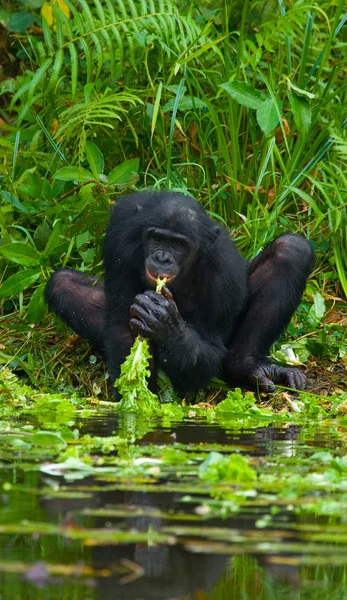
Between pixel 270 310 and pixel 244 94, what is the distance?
1.83 m

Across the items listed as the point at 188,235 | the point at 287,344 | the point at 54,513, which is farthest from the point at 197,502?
the point at 287,344

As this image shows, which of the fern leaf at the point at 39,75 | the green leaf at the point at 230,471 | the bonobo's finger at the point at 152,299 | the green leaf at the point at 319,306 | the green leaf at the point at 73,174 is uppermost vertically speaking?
the fern leaf at the point at 39,75

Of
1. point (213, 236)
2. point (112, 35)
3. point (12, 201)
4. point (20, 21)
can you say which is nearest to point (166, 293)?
point (213, 236)

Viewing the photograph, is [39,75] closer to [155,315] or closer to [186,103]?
[186,103]

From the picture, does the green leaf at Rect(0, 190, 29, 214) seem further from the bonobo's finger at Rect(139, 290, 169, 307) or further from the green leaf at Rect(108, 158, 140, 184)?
the bonobo's finger at Rect(139, 290, 169, 307)

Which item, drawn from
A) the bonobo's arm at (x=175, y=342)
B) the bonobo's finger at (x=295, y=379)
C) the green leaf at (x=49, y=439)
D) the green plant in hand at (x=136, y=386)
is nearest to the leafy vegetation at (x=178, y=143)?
the bonobo's finger at (x=295, y=379)

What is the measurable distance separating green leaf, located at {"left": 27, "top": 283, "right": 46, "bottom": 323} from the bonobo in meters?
0.17

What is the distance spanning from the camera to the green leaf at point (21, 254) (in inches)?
294

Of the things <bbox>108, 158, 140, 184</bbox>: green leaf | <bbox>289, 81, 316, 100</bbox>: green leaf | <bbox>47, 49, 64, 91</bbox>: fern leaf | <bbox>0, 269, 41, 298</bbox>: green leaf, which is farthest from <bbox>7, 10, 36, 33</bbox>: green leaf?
<bbox>0, 269, 41, 298</bbox>: green leaf

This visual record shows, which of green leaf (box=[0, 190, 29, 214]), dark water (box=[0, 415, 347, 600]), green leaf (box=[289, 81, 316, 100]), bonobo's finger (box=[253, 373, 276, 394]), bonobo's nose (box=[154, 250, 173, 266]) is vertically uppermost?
green leaf (box=[289, 81, 316, 100])

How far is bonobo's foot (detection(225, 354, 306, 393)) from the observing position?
22.7ft

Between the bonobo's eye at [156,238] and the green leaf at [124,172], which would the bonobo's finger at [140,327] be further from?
the green leaf at [124,172]

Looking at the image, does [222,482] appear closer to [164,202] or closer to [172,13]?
[164,202]

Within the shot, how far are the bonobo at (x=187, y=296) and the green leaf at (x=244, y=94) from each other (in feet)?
4.03
